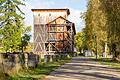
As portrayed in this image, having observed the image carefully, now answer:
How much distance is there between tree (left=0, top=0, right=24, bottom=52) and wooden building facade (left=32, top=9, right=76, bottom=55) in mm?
35276

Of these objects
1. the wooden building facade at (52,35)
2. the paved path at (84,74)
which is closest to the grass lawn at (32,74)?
the paved path at (84,74)

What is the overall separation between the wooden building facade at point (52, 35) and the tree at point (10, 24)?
35276 mm

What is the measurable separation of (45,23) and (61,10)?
709 centimetres

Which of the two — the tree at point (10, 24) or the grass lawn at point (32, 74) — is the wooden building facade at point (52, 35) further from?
the grass lawn at point (32, 74)

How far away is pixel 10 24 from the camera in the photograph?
205 ft

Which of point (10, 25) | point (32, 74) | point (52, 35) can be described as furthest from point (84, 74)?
point (52, 35)

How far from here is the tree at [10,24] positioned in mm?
60169

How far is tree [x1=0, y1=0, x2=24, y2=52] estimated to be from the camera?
60169mm

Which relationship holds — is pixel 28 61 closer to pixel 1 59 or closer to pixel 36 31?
pixel 1 59

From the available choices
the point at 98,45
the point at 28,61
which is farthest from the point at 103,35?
the point at 28,61

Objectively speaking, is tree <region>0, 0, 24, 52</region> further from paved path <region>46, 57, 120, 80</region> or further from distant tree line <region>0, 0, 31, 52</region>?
paved path <region>46, 57, 120, 80</region>

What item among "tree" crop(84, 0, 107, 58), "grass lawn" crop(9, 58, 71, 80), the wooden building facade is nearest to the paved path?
"grass lawn" crop(9, 58, 71, 80)

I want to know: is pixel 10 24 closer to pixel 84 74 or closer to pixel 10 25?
pixel 10 25

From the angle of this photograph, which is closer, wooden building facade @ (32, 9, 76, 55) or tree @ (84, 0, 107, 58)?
tree @ (84, 0, 107, 58)
